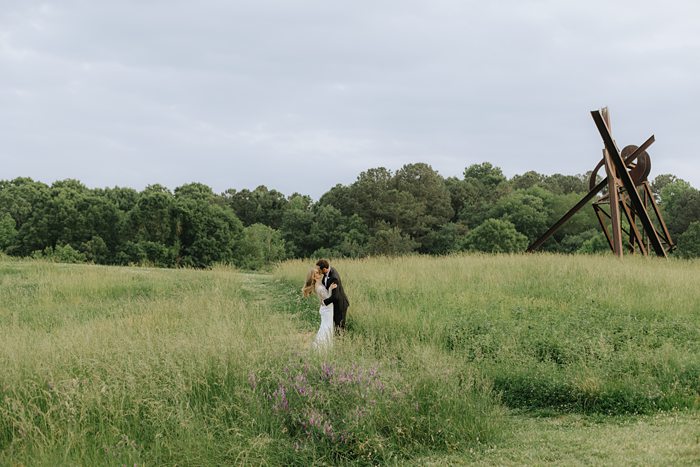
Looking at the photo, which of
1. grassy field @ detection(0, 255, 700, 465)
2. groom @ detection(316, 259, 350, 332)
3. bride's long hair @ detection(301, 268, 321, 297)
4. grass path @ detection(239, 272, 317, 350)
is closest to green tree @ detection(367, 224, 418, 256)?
grass path @ detection(239, 272, 317, 350)

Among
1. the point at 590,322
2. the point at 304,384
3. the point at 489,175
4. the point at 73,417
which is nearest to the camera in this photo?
the point at 73,417

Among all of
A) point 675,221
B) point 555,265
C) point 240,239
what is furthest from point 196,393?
point 675,221

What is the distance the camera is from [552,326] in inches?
440

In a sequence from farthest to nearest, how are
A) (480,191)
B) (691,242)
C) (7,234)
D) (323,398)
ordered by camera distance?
(480,191) → (7,234) → (691,242) → (323,398)

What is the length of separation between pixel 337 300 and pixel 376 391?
15.2ft

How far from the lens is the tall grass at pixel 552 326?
27.5 ft

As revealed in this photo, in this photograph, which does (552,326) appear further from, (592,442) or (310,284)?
(592,442)

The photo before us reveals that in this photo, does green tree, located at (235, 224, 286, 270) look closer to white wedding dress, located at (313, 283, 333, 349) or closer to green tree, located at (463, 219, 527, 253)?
green tree, located at (463, 219, 527, 253)

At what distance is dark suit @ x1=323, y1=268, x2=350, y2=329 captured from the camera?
11469 millimetres

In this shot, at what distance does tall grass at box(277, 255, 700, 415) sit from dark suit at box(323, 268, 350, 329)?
41cm

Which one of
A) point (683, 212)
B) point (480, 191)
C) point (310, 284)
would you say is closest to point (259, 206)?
point (480, 191)

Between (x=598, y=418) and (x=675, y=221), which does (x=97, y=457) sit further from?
(x=675, y=221)

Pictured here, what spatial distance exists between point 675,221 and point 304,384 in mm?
51740

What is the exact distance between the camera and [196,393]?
713 centimetres
